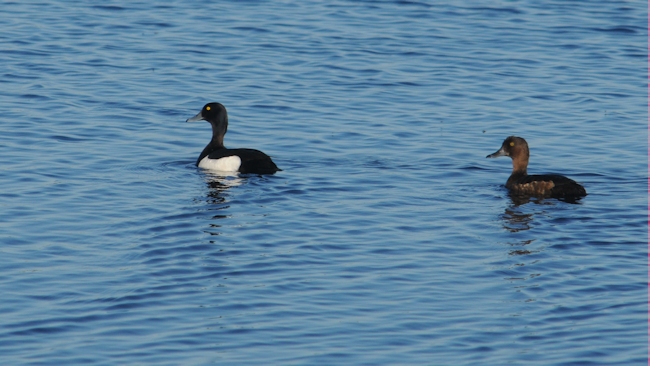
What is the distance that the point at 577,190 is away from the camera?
44.6ft

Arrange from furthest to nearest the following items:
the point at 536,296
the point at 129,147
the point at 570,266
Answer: the point at 129,147 → the point at 570,266 → the point at 536,296

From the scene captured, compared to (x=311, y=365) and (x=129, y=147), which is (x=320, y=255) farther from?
(x=129, y=147)

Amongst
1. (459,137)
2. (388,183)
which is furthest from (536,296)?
(459,137)

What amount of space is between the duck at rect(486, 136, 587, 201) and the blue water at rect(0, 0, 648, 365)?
18cm

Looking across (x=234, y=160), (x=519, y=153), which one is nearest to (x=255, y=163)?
(x=234, y=160)

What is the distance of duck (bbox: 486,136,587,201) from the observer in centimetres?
1359

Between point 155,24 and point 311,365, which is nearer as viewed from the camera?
point 311,365

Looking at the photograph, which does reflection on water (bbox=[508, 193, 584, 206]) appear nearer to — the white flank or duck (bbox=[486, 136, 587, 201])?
duck (bbox=[486, 136, 587, 201])

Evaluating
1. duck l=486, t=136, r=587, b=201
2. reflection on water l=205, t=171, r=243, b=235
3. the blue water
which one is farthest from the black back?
duck l=486, t=136, r=587, b=201

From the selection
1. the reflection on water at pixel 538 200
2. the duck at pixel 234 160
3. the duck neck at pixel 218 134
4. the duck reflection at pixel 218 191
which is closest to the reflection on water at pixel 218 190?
the duck reflection at pixel 218 191

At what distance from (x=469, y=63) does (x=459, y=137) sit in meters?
5.97

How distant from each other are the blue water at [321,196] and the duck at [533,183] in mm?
182

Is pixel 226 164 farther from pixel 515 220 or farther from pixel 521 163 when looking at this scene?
pixel 515 220

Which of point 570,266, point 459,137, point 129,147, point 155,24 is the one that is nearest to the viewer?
point 570,266
